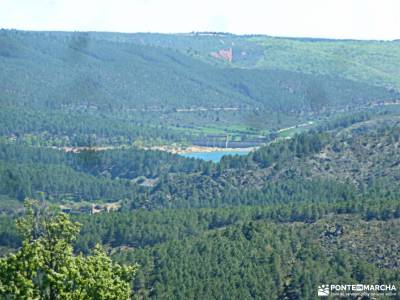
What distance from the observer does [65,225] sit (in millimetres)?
37719

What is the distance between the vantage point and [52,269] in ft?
122

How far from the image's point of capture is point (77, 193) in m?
182

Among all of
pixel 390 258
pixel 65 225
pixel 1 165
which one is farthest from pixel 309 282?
pixel 1 165

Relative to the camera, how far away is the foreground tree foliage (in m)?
36.3

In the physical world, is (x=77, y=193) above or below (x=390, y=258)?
below

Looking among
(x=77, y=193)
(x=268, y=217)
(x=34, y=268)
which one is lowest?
(x=77, y=193)

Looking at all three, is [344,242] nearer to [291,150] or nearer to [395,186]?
[395,186]

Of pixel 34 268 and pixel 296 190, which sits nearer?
pixel 34 268

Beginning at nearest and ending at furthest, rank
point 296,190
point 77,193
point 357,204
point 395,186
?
point 357,204 → point 395,186 → point 296,190 → point 77,193

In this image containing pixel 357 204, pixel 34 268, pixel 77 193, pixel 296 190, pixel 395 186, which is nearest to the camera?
pixel 34 268

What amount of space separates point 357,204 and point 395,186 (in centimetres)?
3363

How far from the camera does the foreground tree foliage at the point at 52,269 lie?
36281mm

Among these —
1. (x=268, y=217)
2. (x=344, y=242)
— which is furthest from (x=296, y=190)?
(x=344, y=242)

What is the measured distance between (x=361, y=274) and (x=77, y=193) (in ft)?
338
